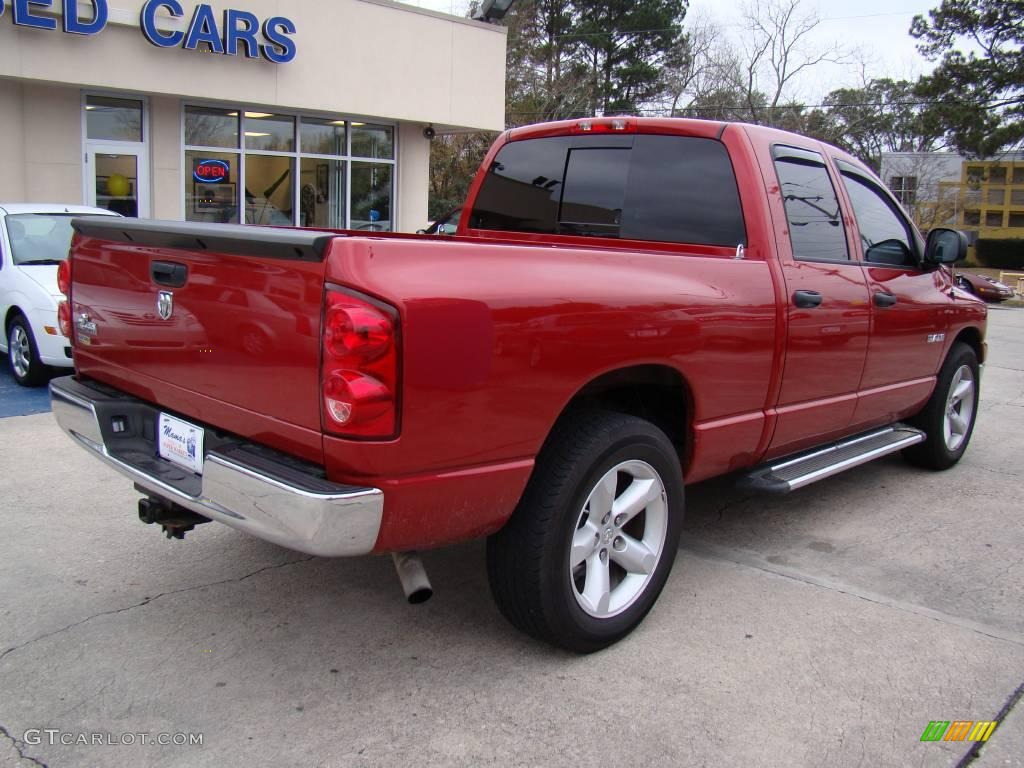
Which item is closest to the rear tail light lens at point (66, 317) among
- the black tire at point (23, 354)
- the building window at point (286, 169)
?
the black tire at point (23, 354)

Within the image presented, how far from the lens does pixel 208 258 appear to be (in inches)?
113

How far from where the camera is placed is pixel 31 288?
25.0 feet

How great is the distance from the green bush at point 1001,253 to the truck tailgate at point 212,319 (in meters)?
51.3

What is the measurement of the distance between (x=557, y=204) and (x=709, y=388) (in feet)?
4.84

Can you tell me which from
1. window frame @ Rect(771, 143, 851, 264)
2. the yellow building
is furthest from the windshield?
the yellow building

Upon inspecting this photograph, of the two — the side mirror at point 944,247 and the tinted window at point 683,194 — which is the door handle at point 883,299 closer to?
the side mirror at point 944,247

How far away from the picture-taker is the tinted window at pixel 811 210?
164 inches

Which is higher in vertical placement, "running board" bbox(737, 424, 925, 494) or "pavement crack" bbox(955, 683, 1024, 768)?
"running board" bbox(737, 424, 925, 494)

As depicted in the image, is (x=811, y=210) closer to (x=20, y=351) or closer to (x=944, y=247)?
(x=944, y=247)

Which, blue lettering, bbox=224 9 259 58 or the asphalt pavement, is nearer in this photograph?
the asphalt pavement

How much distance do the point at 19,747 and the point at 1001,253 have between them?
2105 inches

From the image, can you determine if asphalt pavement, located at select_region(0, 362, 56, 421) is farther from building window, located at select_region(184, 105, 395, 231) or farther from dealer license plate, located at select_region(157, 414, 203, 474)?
building window, located at select_region(184, 105, 395, 231)

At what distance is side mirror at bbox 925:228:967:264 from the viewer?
510cm

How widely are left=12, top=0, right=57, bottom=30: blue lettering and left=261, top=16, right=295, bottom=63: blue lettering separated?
3.30 metres
